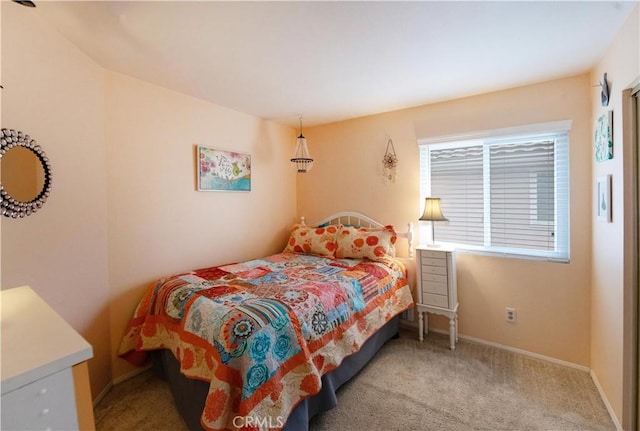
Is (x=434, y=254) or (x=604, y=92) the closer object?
(x=604, y=92)

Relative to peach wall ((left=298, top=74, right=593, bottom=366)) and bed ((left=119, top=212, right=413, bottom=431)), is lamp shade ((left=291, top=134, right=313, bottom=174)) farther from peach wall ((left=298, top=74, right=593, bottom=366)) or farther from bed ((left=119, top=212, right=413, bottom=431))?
bed ((left=119, top=212, right=413, bottom=431))

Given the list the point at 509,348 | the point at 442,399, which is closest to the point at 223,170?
the point at 442,399

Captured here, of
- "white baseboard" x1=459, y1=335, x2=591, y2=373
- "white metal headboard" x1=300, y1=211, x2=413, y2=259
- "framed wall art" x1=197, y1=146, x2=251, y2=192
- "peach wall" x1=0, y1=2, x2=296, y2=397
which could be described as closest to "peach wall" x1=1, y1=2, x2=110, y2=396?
"peach wall" x1=0, y1=2, x2=296, y2=397

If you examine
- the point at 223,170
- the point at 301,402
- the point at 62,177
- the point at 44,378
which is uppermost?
the point at 223,170

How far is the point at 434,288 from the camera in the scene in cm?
284

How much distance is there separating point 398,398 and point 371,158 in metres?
2.41

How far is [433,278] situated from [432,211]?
0.65 m

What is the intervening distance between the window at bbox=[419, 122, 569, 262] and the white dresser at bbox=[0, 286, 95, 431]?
119 inches

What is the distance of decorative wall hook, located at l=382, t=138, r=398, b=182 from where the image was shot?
3.31 metres

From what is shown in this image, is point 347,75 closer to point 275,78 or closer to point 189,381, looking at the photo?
point 275,78

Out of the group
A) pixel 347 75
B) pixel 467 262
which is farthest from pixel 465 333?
pixel 347 75

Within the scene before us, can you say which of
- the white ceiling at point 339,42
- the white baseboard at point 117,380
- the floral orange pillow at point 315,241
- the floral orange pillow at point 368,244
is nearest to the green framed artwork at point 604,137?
the white ceiling at point 339,42

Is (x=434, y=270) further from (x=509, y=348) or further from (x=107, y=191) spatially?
(x=107, y=191)

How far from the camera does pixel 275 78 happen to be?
7.86 feet
